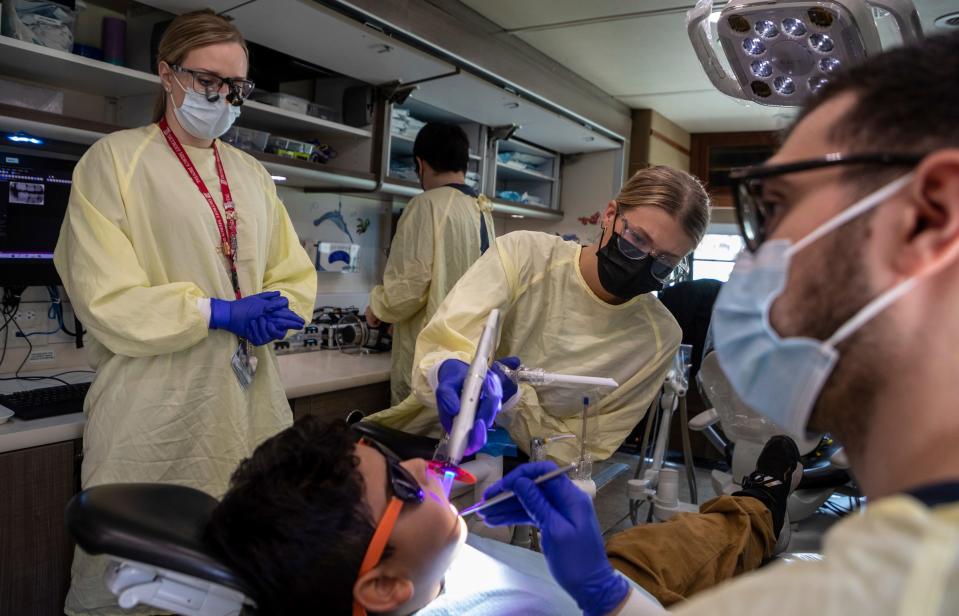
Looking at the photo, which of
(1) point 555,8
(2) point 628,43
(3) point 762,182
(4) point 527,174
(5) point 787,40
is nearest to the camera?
(3) point 762,182

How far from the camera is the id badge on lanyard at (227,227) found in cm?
182

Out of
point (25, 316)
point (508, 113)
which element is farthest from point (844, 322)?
point (508, 113)

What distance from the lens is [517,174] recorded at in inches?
190

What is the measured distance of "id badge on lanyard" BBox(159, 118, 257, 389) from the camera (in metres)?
1.82

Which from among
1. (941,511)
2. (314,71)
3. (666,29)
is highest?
(666,29)

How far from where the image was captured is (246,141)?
8.55ft

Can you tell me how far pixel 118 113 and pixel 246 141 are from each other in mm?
465

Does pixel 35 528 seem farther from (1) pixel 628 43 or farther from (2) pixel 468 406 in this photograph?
(1) pixel 628 43

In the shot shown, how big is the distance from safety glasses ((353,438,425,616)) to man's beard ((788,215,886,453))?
0.72 meters

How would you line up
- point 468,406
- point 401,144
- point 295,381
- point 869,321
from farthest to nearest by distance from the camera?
point 401,144, point 295,381, point 468,406, point 869,321

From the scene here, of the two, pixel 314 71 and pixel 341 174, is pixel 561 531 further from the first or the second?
pixel 314 71

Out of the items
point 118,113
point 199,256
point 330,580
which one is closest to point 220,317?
point 199,256

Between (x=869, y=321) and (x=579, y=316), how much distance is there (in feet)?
4.79

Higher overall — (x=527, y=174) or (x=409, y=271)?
(x=527, y=174)
